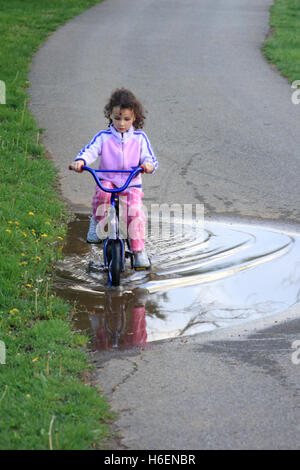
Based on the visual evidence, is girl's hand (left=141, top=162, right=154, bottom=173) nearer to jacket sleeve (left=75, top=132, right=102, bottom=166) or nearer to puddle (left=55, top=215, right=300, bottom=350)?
jacket sleeve (left=75, top=132, right=102, bottom=166)

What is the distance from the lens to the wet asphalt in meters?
4.11

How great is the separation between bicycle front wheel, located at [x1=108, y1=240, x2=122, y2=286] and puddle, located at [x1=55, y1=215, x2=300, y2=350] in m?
0.09

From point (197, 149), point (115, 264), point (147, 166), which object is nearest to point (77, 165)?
point (147, 166)

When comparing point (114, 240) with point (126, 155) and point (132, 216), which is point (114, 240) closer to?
point (132, 216)

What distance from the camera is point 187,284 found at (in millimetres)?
6195

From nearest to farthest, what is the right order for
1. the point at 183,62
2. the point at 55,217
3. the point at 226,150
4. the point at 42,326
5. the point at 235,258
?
the point at 42,326 < the point at 235,258 < the point at 55,217 < the point at 226,150 < the point at 183,62

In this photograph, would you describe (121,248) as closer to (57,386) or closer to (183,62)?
(57,386)

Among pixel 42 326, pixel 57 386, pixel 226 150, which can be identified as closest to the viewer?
pixel 57 386

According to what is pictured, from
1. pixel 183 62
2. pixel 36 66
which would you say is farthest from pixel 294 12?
pixel 36 66

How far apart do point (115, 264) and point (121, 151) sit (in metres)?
1.06

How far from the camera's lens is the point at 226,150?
402 inches

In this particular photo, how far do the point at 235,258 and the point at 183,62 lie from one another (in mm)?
9461

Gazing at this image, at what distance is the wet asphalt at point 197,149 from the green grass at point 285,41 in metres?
0.31

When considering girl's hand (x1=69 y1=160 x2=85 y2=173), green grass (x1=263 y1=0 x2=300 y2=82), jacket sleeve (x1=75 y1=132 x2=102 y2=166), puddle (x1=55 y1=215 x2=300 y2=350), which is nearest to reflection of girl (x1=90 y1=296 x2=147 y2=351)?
puddle (x1=55 y1=215 x2=300 y2=350)
